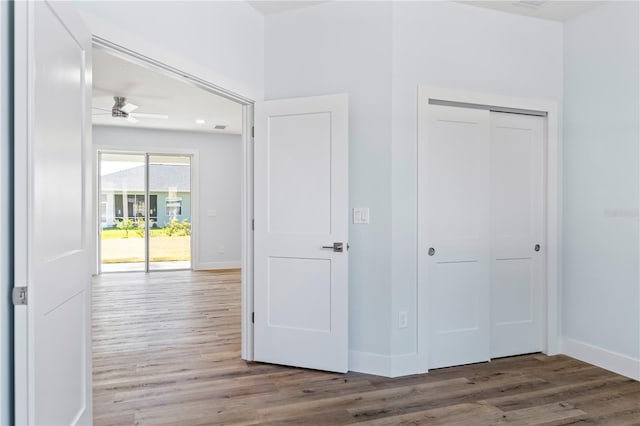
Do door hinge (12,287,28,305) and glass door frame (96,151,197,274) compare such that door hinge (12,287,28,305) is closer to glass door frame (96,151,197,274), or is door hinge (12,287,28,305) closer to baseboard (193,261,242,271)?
glass door frame (96,151,197,274)

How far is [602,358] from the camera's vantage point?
3.31m

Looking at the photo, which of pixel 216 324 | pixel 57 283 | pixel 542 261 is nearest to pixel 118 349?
pixel 216 324

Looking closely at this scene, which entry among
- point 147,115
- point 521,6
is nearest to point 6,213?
point 521,6

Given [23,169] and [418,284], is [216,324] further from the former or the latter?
[23,169]

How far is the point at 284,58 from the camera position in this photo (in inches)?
134

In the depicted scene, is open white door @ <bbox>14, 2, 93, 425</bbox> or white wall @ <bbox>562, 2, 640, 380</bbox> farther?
white wall @ <bbox>562, 2, 640, 380</bbox>

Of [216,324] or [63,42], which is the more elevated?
[63,42]

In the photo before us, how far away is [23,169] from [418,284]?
8.36ft

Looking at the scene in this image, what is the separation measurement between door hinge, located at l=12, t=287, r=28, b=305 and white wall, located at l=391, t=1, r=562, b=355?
7.41ft

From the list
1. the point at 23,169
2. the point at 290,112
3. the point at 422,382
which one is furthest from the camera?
the point at 290,112

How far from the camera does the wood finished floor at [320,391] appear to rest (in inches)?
97.7

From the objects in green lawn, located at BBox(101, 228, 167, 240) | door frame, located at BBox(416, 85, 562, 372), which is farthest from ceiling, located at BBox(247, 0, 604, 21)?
green lawn, located at BBox(101, 228, 167, 240)

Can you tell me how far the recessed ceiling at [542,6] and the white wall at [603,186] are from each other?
0.36ft

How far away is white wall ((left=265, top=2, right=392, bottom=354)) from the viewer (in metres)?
3.11
